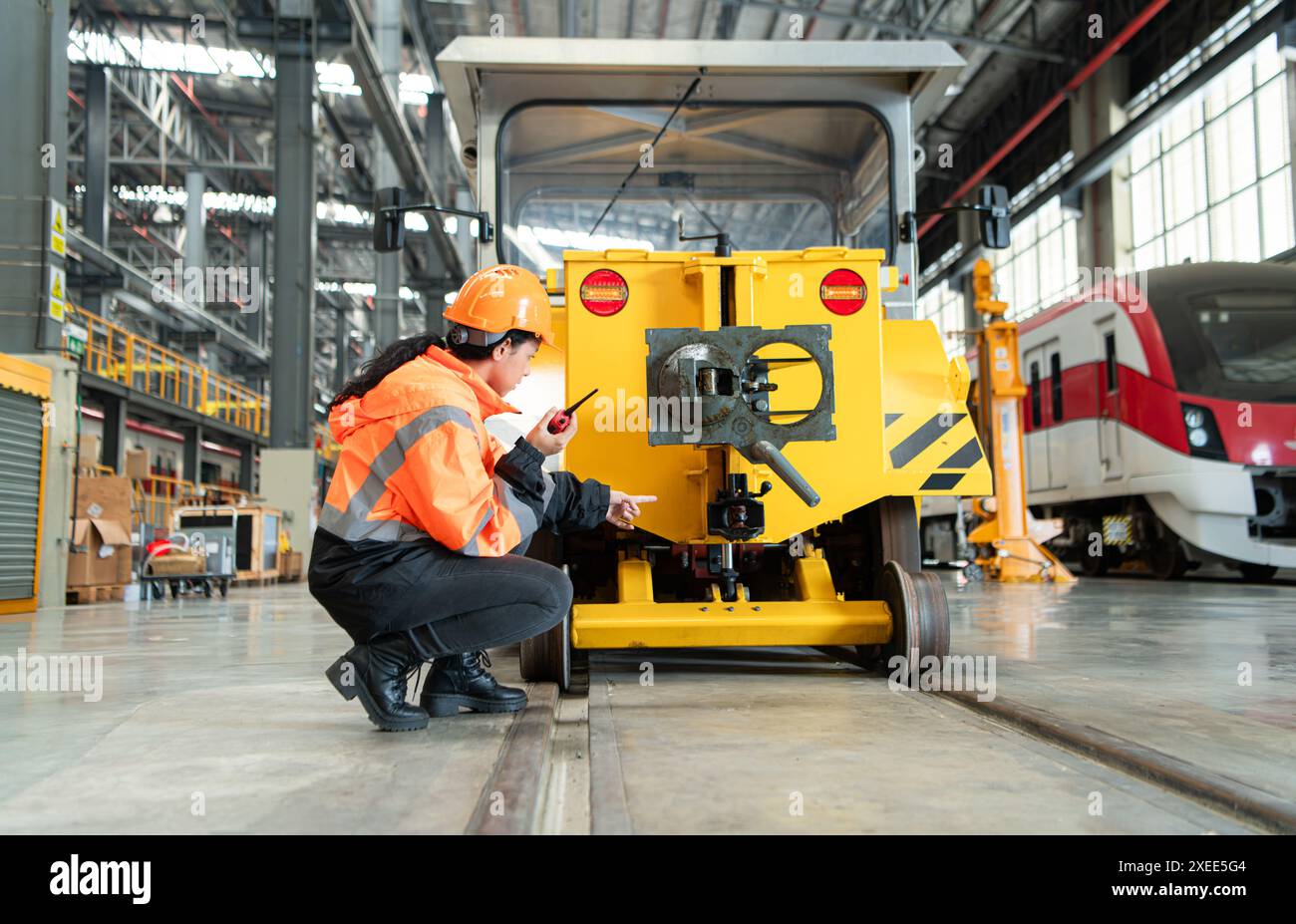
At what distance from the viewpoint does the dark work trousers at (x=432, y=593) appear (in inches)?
104

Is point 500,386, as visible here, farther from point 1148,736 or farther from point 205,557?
point 205,557

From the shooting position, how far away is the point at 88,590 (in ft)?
32.5

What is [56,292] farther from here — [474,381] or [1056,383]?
[1056,383]

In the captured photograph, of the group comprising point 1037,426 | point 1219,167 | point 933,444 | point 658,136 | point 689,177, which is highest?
point 1219,167

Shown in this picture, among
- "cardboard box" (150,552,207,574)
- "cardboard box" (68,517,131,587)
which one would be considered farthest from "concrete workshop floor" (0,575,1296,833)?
"cardboard box" (150,552,207,574)

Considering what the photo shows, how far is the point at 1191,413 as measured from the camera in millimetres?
9336

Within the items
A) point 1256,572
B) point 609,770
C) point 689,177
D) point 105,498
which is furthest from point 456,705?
point 1256,572

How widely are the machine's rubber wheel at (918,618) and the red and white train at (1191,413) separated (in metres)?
6.92

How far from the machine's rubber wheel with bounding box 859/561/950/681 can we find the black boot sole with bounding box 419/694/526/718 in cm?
136

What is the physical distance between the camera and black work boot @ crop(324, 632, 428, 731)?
2703mm

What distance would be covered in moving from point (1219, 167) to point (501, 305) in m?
17.4

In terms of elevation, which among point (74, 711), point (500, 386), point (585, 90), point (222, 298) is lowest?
point (74, 711)
